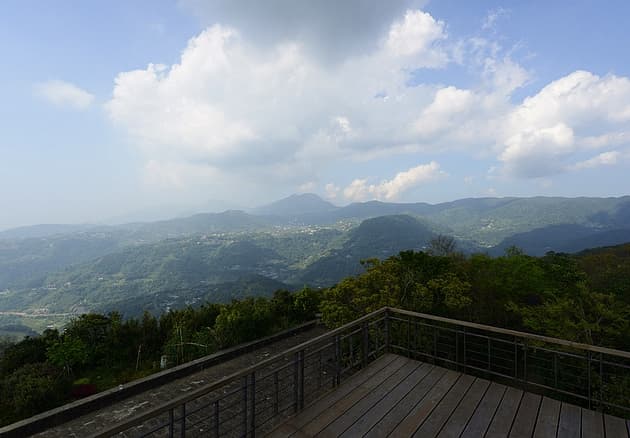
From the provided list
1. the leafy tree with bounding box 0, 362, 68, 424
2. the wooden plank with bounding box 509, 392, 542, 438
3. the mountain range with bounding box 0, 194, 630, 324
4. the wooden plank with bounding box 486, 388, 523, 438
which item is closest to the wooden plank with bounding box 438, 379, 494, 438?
the wooden plank with bounding box 486, 388, 523, 438

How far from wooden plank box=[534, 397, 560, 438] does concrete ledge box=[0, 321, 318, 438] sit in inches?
282

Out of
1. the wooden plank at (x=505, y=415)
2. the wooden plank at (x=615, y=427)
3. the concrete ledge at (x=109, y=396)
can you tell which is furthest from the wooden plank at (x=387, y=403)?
the concrete ledge at (x=109, y=396)

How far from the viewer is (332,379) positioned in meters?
4.26

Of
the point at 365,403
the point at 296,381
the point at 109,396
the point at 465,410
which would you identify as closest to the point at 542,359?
the point at 465,410

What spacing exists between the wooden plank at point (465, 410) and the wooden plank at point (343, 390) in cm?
104

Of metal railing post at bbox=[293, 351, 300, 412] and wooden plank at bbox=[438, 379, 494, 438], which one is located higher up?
metal railing post at bbox=[293, 351, 300, 412]

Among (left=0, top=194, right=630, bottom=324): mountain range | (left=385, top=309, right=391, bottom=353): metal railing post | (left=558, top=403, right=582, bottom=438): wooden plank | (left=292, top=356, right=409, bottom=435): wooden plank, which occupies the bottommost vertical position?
(left=0, top=194, right=630, bottom=324): mountain range

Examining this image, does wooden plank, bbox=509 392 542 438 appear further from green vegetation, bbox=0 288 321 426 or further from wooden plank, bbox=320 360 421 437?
green vegetation, bbox=0 288 321 426

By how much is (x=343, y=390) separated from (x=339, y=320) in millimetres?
4405

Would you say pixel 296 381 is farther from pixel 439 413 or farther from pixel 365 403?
pixel 439 413

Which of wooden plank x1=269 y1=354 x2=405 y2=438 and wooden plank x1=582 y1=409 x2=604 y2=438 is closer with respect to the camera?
wooden plank x1=582 y1=409 x2=604 y2=438

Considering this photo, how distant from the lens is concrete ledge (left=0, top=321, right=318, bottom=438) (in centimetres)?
523

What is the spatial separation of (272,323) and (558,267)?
9176 millimetres

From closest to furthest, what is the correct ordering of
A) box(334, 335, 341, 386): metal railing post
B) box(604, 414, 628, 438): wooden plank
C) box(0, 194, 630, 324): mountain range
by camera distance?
box(604, 414, 628, 438): wooden plank, box(334, 335, 341, 386): metal railing post, box(0, 194, 630, 324): mountain range
